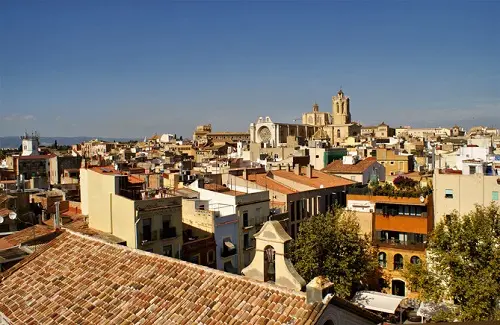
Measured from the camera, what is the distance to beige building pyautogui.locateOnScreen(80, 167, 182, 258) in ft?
75.8

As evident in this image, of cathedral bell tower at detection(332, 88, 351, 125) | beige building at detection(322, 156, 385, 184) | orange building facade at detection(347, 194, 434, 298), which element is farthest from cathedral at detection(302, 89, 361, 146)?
orange building facade at detection(347, 194, 434, 298)

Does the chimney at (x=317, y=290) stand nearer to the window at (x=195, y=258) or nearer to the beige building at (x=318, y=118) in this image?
the window at (x=195, y=258)

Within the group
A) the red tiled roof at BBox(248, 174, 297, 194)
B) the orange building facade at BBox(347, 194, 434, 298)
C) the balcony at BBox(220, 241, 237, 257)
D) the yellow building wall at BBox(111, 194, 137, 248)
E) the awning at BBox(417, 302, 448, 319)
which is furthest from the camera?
the red tiled roof at BBox(248, 174, 297, 194)

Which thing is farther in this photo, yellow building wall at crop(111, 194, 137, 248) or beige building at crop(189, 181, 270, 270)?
beige building at crop(189, 181, 270, 270)

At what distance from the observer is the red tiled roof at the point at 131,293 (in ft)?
30.2

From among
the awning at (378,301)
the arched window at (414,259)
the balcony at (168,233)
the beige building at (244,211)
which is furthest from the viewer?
the arched window at (414,259)

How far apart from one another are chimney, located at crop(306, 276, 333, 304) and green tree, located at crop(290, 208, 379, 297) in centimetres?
1921

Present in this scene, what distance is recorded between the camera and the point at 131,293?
1098 cm

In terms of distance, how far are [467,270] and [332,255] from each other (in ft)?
26.7

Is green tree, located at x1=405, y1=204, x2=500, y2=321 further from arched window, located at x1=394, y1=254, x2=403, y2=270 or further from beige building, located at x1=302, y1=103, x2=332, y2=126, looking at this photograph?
beige building, located at x1=302, y1=103, x2=332, y2=126

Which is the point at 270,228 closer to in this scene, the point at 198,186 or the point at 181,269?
the point at 181,269

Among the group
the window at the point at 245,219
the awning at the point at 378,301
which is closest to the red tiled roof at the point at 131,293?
the window at the point at 245,219

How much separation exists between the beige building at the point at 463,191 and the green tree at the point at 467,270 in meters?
5.49

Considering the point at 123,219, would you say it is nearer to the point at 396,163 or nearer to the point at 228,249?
the point at 228,249
